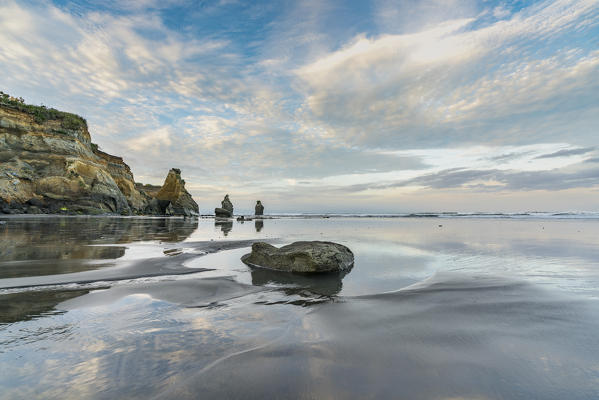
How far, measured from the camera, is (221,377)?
2.33 m

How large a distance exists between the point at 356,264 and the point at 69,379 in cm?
724

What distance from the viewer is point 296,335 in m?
3.29

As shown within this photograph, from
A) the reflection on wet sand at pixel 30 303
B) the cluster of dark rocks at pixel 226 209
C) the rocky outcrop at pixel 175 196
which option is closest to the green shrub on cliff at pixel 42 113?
the rocky outcrop at pixel 175 196

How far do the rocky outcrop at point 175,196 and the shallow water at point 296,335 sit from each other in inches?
2428

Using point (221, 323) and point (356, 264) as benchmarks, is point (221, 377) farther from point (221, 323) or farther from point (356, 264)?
point (356, 264)

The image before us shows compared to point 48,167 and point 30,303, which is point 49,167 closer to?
point 48,167

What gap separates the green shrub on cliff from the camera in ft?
147

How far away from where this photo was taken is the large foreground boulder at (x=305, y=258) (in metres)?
7.03

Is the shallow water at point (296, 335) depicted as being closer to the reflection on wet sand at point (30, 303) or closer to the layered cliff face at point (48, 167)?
the reflection on wet sand at point (30, 303)

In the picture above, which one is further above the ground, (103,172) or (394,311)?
(103,172)

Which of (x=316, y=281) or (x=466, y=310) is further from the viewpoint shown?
(x=316, y=281)

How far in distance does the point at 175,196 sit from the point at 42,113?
2818cm

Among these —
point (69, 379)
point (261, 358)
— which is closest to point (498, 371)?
point (261, 358)

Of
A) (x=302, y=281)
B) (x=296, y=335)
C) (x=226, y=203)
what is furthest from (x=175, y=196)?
(x=296, y=335)
